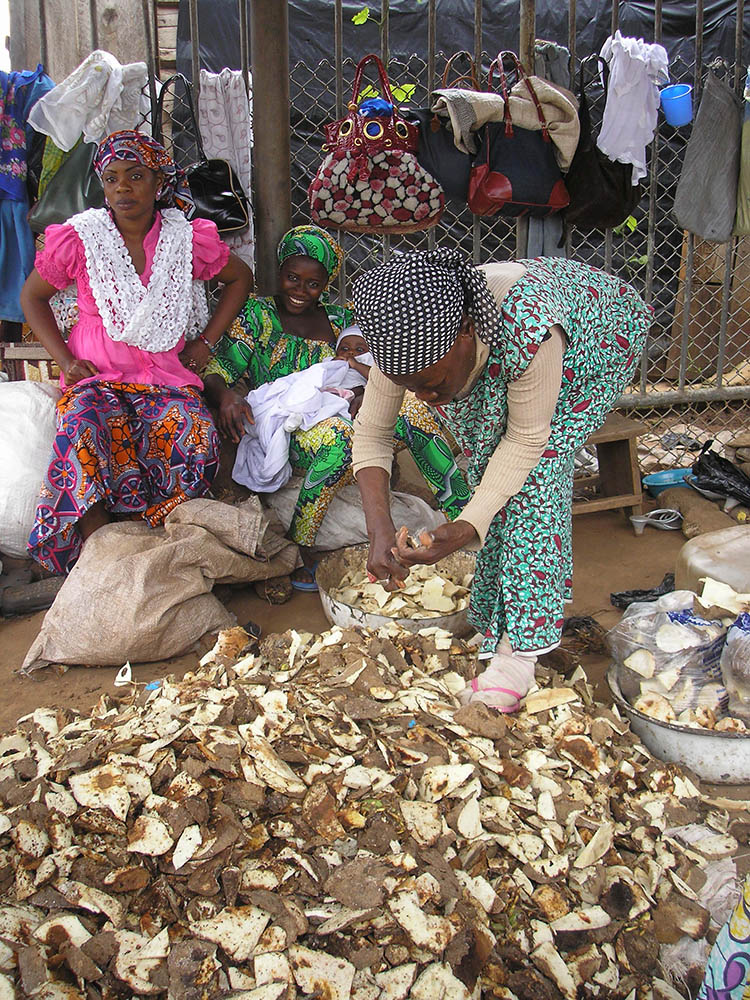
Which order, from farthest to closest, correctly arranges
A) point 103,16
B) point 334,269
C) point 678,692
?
point 103,16 → point 334,269 → point 678,692

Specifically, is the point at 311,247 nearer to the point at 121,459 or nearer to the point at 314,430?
the point at 314,430

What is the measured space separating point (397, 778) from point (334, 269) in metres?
2.48

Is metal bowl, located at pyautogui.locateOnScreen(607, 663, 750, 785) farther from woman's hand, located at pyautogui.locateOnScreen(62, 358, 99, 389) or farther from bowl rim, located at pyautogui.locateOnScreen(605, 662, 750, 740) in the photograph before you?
woman's hand, located at pyautogui.locateOnScreen(62, 358, 99, 389)

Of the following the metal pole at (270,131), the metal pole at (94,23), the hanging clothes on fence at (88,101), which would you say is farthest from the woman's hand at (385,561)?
the metal pole at (94,23)

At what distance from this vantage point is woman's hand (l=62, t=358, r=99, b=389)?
10.3 feet

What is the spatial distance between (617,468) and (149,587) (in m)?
2.46

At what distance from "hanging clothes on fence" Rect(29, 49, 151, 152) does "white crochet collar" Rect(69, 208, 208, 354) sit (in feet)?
1.38

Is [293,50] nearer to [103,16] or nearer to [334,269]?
[103,16]

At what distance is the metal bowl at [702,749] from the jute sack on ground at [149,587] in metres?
1.49

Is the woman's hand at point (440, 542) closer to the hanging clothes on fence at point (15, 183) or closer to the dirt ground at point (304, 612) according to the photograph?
the dirt ground at point (304, 612)

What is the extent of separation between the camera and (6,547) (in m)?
3.20

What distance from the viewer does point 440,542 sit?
1.92m

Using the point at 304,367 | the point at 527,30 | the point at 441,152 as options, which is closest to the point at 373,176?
the point at 441,152

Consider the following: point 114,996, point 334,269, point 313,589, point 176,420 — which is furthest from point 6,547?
point 114,996
